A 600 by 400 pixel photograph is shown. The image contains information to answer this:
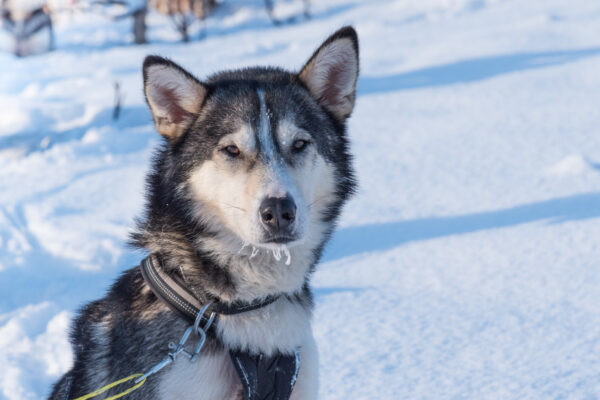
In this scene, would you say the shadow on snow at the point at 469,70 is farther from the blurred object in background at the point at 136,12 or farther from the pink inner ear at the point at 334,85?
the blurred object in background at the point at 136,12

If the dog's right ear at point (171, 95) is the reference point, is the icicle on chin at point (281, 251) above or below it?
below

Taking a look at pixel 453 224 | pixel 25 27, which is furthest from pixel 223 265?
pixel 25 27

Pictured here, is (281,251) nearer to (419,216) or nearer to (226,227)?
(226,227)

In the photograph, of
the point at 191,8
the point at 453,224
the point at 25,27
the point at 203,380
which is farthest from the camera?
the point at 191,8

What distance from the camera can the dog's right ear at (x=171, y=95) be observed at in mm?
2182

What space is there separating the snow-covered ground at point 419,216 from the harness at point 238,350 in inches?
41.0

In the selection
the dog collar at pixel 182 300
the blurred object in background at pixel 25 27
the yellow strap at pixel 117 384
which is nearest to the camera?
the yellow strap at pixel 117 384

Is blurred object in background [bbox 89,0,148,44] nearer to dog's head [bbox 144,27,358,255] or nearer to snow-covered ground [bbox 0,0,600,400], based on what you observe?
snow-covered ground [bbox 0,0,600,400]

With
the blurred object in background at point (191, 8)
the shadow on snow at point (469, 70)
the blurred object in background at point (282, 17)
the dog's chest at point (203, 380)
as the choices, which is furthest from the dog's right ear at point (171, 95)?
the blurred object in background at point (191, 8)

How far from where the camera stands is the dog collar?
2070 mm

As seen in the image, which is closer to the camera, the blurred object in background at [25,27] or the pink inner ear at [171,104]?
the pink inner ear at [171,104]

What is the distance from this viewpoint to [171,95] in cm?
228

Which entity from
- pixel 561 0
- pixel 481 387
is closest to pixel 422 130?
pixel 481 387

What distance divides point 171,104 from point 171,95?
3 centimetres
